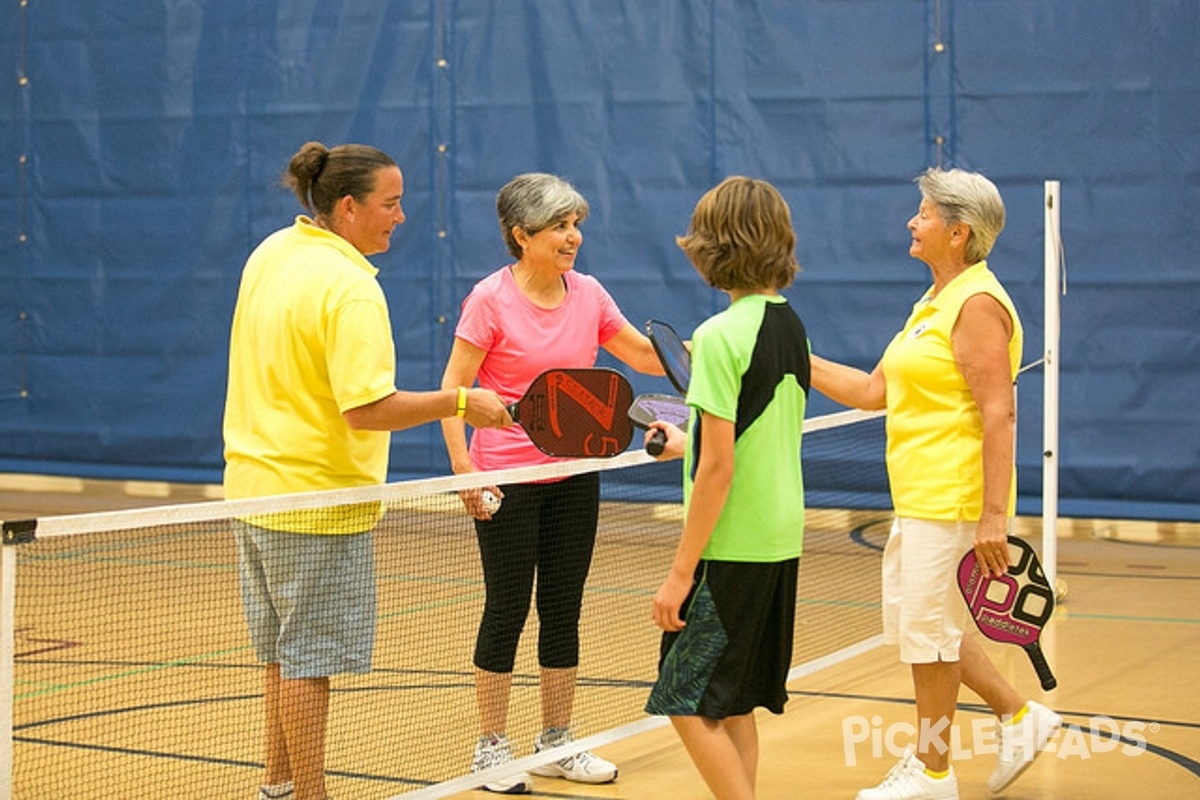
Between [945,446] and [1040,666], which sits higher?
[945,446]

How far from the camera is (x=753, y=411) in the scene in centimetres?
381

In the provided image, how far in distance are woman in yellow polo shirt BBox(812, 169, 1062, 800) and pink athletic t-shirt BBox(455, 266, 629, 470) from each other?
87 cm

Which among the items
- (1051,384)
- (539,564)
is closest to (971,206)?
(539,564)

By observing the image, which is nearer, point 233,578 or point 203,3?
Answer: point 233,578

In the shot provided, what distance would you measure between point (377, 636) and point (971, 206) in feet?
12.0

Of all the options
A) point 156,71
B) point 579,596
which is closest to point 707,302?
point 156,71

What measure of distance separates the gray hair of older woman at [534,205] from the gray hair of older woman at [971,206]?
1102 millimetres

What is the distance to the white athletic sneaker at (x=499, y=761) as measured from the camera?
16.6ft

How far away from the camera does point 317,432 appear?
4242mm

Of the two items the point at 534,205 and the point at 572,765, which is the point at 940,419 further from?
the point at 572,765

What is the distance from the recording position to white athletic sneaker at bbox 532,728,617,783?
17.0ft

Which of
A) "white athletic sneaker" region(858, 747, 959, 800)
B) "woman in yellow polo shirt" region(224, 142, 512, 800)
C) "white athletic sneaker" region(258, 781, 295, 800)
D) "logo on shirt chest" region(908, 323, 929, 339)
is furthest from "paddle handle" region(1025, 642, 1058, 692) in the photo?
"white athletic sneaker" region(258, 781, 295, 800)

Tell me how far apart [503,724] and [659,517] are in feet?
18.1

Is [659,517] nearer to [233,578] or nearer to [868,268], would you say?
[868,268]
